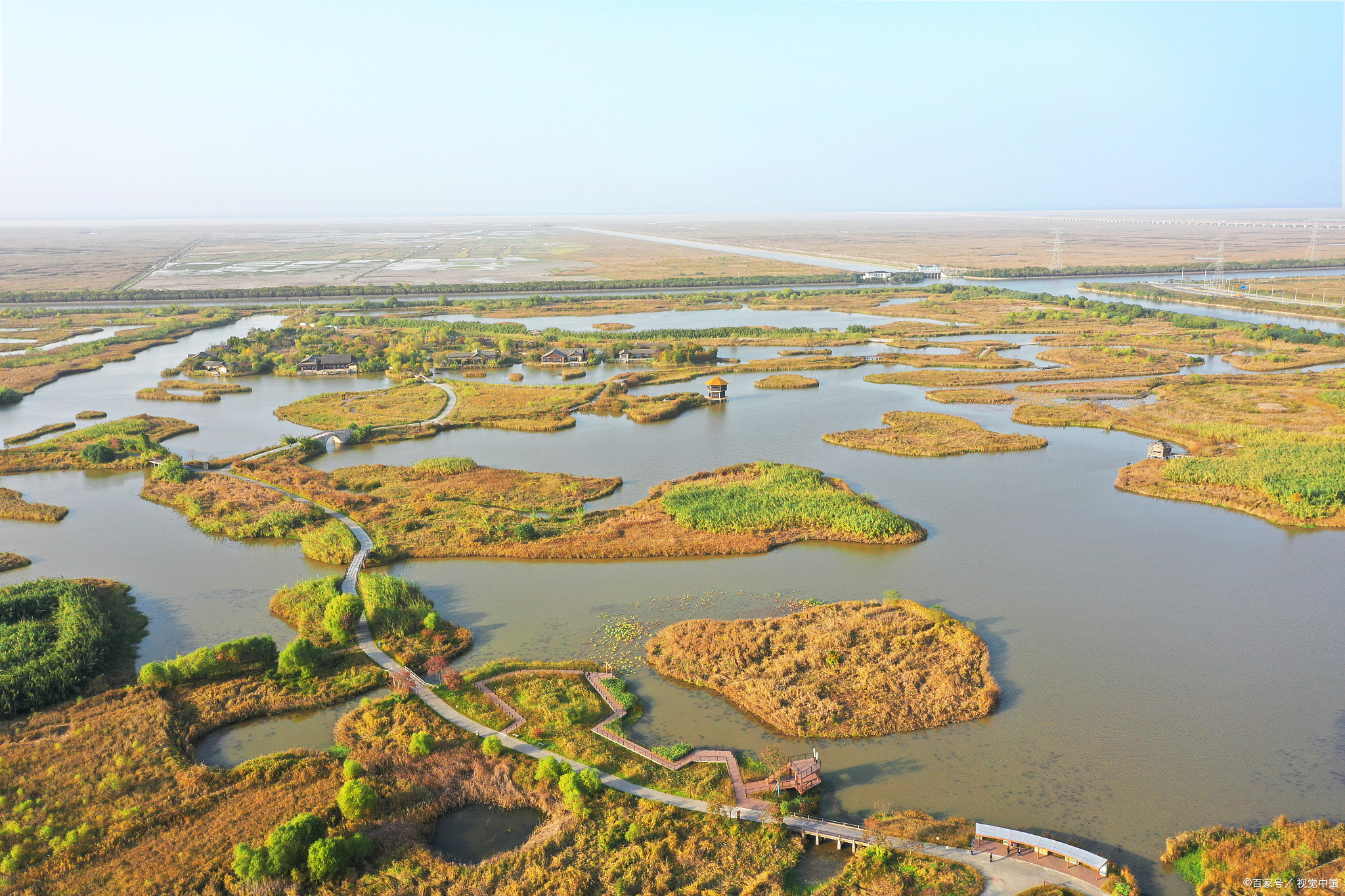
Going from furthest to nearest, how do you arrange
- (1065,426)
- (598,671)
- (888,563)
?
(1065,426) → (888,563) → (598,671)

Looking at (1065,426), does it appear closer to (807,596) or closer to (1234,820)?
(807,596)

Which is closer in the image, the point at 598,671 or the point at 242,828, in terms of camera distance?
the point at 242,828

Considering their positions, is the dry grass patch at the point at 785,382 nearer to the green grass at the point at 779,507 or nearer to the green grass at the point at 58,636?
the green grass at the point at 779,507

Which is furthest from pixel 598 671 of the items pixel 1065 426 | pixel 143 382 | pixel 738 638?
pixel 143 382

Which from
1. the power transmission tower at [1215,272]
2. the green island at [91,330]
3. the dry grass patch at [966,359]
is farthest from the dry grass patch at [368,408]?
the power transmission tower at [1215,272]

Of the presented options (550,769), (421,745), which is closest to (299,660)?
(421,745)

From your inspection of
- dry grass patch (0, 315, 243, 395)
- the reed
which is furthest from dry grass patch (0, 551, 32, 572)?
the reed
